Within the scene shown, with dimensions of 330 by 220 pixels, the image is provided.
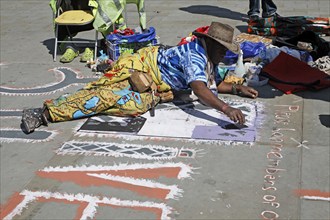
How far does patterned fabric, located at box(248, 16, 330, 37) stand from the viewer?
7336 mm

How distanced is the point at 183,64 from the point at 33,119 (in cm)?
144

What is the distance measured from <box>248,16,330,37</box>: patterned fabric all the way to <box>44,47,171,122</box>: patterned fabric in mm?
2955

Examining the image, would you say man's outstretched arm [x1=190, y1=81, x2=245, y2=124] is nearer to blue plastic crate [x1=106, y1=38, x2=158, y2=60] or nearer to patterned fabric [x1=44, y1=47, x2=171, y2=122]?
patterned fabric [x1=44, y1=47, x2=171, y2=122]

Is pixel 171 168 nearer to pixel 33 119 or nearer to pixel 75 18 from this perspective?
pixel 33 119

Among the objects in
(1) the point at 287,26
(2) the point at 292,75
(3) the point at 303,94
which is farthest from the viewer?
(1) the point at 287,26

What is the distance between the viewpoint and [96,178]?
388 cm

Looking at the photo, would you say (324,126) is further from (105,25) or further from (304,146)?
(105,25)

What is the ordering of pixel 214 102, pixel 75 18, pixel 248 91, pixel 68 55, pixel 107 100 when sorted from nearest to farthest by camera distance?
pixel 214 102, pixel 107 100, pixel 248 91, pixel 75 18, pixel 68 55

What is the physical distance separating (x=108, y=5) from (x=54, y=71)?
1.06 meters

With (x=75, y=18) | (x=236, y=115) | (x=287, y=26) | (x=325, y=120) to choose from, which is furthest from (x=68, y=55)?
(x=325, y=120)

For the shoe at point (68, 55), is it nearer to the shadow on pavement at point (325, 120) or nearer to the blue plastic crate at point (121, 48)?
the blue plastic crate at point (121, 48)

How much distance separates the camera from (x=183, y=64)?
15.3ft

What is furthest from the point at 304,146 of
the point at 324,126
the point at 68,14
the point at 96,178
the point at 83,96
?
the point at 68,14

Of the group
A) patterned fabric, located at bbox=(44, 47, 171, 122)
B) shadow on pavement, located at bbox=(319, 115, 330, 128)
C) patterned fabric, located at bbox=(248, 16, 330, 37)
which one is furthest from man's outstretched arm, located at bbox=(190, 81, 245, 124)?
patterned fabric, located at bbox=(248, 16, 330, 37)
